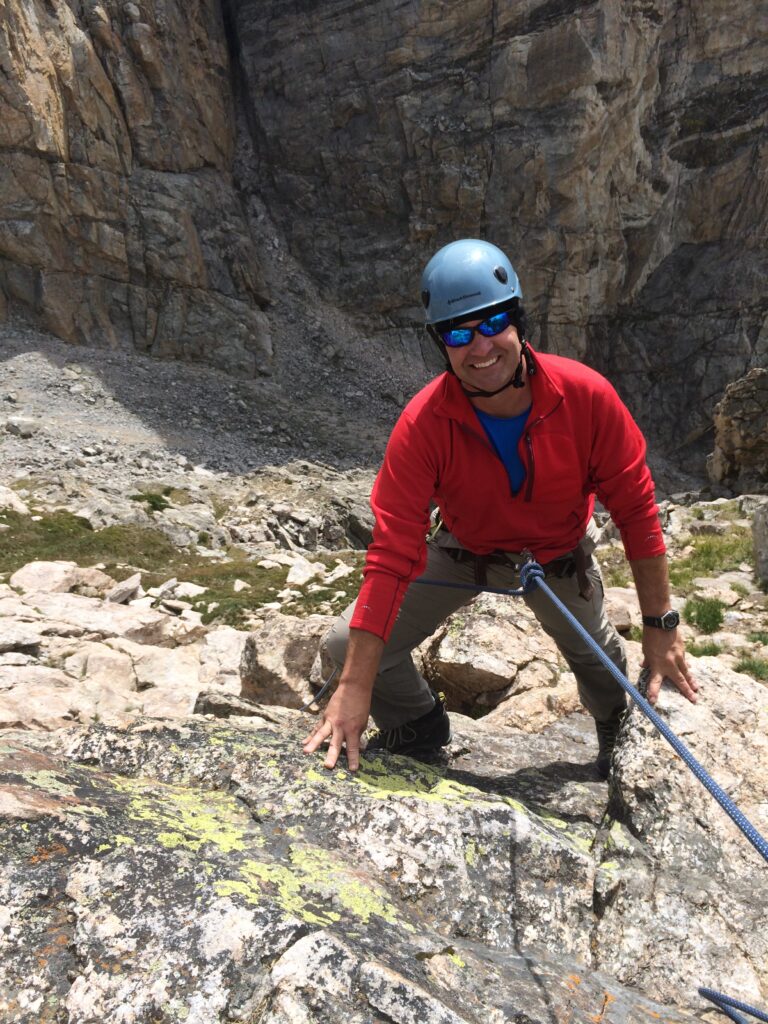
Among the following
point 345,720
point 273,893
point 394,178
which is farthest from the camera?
point 394,178

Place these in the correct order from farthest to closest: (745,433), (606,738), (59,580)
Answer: (745,433), (59,580), (606,738)

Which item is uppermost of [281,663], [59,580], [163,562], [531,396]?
[531,396]

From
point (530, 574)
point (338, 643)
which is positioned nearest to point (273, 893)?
point (338, 643)

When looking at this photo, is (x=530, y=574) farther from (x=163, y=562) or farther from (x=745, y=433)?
(x=745, y=433)

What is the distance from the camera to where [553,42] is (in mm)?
43844

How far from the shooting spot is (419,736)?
5102 mm

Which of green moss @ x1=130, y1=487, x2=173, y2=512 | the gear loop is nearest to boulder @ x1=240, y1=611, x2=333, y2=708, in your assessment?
the gear loop

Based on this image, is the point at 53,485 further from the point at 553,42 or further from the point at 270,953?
the point at 553,42

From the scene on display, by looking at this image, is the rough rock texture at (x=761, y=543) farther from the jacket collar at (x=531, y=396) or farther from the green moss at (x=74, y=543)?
the green moss at (x=74, y=543)

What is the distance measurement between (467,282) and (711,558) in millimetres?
11942

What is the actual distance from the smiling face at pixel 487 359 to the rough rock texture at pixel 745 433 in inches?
1187

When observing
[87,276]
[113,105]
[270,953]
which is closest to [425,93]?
[113,105]

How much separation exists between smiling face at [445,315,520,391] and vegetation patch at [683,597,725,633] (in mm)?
7957

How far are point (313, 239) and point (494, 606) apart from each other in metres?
49.3
